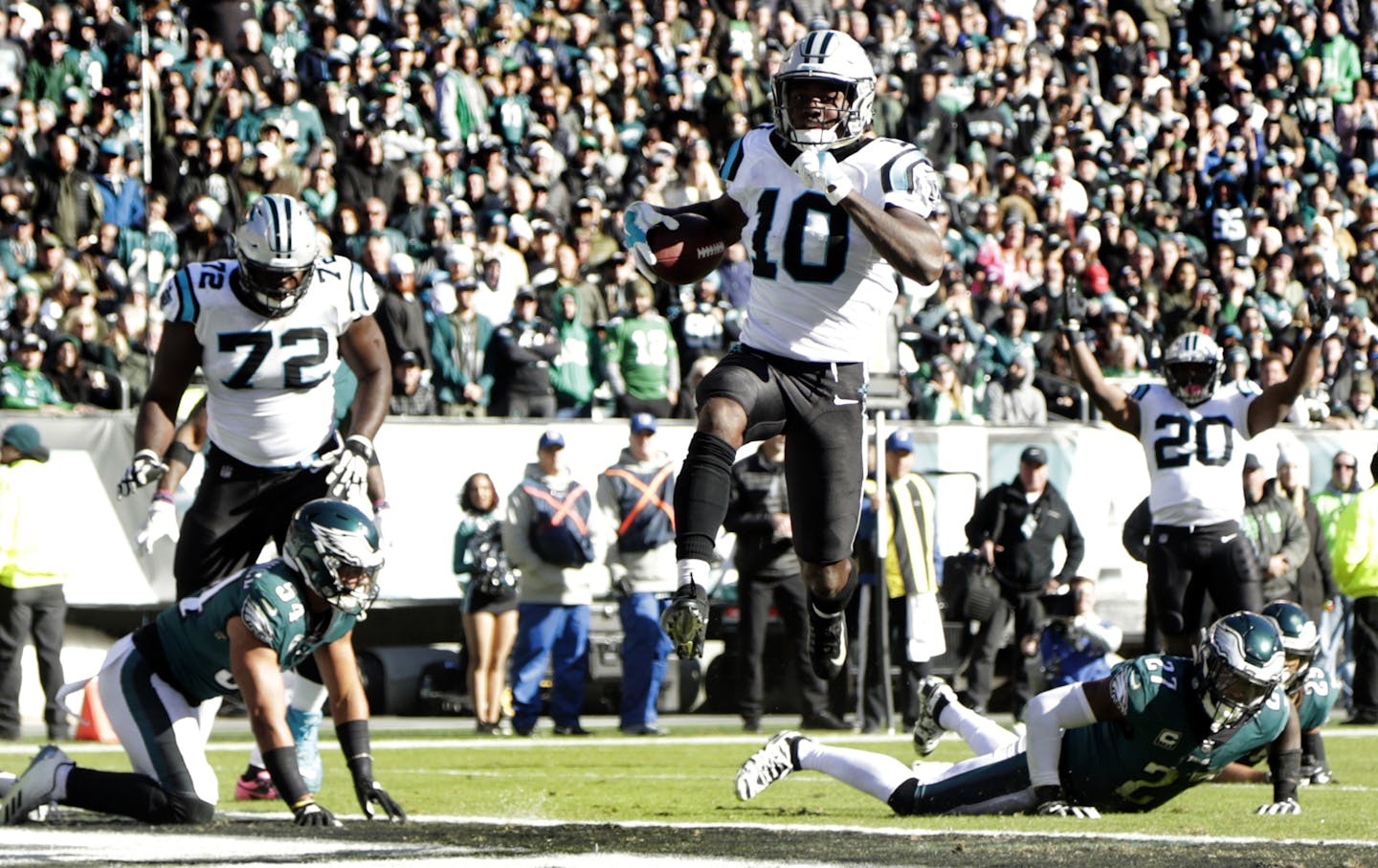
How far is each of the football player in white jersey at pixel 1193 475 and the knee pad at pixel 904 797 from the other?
254cm

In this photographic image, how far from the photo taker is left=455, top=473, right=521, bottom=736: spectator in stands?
12.4m

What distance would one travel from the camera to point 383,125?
16391mm

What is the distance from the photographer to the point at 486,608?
12.4 m

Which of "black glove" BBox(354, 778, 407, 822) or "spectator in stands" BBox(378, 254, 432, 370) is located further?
"spectator in stands" BBox(378, 254, 432, 370)

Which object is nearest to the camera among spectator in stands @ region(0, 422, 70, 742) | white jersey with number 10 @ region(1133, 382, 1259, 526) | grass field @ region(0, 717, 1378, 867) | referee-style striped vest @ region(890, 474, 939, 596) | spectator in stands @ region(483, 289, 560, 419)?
grass field @ region(0, 717, 1378, 867)

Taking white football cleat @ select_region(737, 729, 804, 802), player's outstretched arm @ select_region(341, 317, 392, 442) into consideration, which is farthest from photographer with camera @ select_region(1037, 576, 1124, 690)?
player's outstretched arm @ select_region(341, 317, 392, 442)

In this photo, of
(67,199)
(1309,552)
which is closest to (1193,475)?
(1309,552)

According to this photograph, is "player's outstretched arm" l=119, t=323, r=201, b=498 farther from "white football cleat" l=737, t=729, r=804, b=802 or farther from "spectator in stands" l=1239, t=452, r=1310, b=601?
"spectator in stands" l=1239, t=452, r=1310, b=601

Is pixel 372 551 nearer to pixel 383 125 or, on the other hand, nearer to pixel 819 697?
pixel 819 697

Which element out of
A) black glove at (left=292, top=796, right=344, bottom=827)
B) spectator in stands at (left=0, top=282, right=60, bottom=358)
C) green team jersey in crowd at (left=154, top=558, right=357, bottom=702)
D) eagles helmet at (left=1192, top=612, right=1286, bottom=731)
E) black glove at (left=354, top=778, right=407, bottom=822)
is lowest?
black glove at (left=354, top=778, right=407, bottom=822)

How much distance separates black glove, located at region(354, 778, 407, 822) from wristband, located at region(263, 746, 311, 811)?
26 cm

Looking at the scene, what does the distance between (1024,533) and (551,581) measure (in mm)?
2882

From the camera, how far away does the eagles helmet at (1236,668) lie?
7.07 m

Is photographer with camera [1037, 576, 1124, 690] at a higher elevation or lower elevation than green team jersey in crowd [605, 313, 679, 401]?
lower
